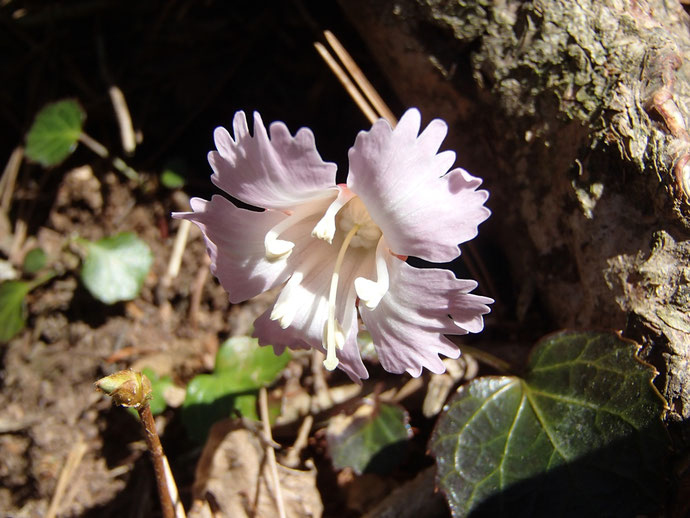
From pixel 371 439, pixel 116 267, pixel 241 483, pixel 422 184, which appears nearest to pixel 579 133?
pixel 422 184

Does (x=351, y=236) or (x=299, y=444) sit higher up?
(x=351, y=236)

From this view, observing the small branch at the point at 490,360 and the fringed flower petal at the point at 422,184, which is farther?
the small branch at the point at 490,360

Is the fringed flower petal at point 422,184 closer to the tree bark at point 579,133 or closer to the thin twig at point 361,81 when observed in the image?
the tree bark at point 579,133

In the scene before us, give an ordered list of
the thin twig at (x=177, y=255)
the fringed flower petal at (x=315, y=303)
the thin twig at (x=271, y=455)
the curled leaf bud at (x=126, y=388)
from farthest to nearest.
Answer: the thin twig at (x=177, y=255) → the thin twig at (x=271, y=455) → the fringed flower petal at (x=315, y=303) → the curled leaf bud at (x=126, y=388)

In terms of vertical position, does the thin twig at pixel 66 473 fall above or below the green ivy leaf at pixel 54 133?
below

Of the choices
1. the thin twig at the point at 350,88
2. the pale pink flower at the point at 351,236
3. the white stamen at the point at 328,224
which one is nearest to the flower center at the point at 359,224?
the pale pink flower at the point at 351,236

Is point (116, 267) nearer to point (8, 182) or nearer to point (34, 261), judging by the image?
point (34, 261)

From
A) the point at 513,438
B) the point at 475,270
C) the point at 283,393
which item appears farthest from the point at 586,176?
the point at 283,393
